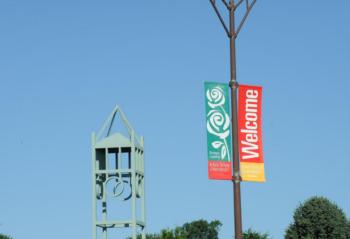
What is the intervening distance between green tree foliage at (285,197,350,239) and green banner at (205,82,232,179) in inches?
2233

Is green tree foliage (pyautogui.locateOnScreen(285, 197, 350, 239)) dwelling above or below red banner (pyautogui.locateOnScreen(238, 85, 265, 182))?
below

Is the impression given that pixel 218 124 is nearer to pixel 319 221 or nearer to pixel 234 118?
pixel 234 118

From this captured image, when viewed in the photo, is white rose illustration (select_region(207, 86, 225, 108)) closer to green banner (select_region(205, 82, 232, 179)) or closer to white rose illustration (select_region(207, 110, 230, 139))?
green banner (select_region(205, 82, 232, 179))

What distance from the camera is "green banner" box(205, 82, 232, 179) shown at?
66.4 feet

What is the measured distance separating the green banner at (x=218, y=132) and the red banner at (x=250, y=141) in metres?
0.29

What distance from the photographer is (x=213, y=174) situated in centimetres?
2011

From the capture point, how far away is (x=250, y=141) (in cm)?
2053

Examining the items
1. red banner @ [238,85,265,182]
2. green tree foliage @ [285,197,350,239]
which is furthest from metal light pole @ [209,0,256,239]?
green tree foliage @ [285,197,350,239]

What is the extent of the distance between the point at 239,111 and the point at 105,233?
13471 mm

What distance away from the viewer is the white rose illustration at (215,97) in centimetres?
2036

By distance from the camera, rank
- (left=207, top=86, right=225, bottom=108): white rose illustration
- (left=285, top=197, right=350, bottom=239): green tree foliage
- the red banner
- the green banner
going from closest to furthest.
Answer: the green banner < (left=207, top=86, right=225, bottom=108): white rose illustration < the red banner < (left=285, top=197, right=350, bottom=239): green tree foliage

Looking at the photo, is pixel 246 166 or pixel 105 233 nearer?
pixel 246 166

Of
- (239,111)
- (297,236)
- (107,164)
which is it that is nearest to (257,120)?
(239,111)

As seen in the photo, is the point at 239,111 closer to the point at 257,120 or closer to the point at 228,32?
the point at 257,120
